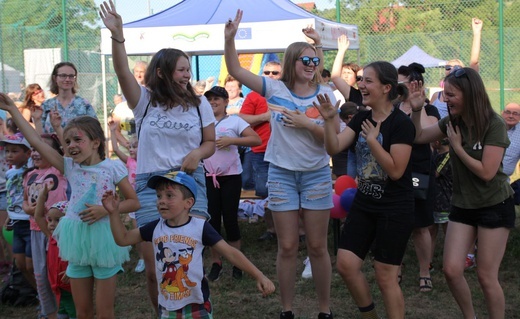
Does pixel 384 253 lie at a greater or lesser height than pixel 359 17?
lesser

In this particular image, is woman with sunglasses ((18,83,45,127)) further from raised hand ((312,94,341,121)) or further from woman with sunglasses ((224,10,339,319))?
raised hand ((312,94,341,121))

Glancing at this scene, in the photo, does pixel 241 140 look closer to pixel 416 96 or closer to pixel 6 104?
pixel 416 96

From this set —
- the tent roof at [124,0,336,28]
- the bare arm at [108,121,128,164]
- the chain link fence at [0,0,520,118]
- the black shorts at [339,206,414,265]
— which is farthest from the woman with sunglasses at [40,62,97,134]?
the chain link fence at [0,0,520,118]

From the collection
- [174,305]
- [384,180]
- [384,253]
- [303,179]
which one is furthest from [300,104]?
[174,305]

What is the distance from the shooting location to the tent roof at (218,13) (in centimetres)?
1207

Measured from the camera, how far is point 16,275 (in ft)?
20.5

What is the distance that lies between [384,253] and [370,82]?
1127mm

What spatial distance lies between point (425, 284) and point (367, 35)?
37.7ft

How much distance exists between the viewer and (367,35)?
1689 centimetres

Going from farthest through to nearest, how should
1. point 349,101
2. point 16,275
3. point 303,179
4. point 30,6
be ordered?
point 30,6, point 349,101, point 16,275, point 303,179

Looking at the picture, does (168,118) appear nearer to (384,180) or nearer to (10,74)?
(384,180)

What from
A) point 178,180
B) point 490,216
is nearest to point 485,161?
point 490,216

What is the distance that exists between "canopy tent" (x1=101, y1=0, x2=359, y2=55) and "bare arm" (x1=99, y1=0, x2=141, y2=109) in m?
7.14

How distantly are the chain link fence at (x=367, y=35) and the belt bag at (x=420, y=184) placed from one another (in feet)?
A: 29.7
